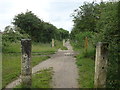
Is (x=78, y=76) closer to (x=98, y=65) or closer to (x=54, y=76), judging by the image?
(x=54, y=76)

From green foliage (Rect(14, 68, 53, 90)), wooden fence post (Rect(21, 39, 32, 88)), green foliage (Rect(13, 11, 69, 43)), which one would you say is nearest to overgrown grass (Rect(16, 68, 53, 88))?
green foliage (Rect(14, 68, 53, 90))

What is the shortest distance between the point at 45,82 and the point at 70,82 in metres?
0.98

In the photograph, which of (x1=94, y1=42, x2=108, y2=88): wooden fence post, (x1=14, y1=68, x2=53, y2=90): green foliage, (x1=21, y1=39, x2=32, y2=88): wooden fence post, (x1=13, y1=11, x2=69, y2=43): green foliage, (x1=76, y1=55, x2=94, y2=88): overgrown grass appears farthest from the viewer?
(x1=13, y1=11, x2=69, y2=43): green foliage

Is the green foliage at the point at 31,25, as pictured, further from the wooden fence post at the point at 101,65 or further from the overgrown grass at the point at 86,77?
the wooden fence post at the point at 101,65

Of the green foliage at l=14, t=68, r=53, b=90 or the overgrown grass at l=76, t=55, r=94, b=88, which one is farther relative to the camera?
the overgrown grass at l=76, t=55, r=94, b=88

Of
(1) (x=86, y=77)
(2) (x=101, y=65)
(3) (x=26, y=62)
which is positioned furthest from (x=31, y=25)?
(2) (x=101, y=65)

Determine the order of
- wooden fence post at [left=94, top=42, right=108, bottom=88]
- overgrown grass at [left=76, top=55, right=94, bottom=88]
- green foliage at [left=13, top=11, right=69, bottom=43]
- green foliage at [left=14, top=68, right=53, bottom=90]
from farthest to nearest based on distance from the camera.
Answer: green foliage at [left=13, top=11, right=69, bottom=43] < overgrown grass at [left=76, top=55, right=94, bottom=88] < green foliage at [left=14, top=68, right=53, bottom=90] < wooden fence post at [left=94, top=42, right=108, bottom=88]

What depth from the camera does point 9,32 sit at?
21328 millimetres

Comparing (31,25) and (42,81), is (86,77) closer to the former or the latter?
(42,81)

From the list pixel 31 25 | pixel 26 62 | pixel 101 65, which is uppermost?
pixel 31 25

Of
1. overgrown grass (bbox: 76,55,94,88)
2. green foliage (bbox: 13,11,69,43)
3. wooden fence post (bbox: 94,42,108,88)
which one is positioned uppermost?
green foliage (bbox: 13,11,69,43)

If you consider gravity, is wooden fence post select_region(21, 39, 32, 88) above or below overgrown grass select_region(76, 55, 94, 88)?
above

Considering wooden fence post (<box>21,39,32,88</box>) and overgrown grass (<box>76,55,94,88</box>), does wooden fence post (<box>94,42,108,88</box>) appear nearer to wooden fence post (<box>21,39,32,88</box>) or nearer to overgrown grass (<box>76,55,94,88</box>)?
overgrown grass (<box>76,55,94,88</box>)

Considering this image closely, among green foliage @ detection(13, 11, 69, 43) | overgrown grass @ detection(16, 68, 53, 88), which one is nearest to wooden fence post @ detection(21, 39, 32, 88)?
overgrown grass @ detection(16, 68, 53, 88)
